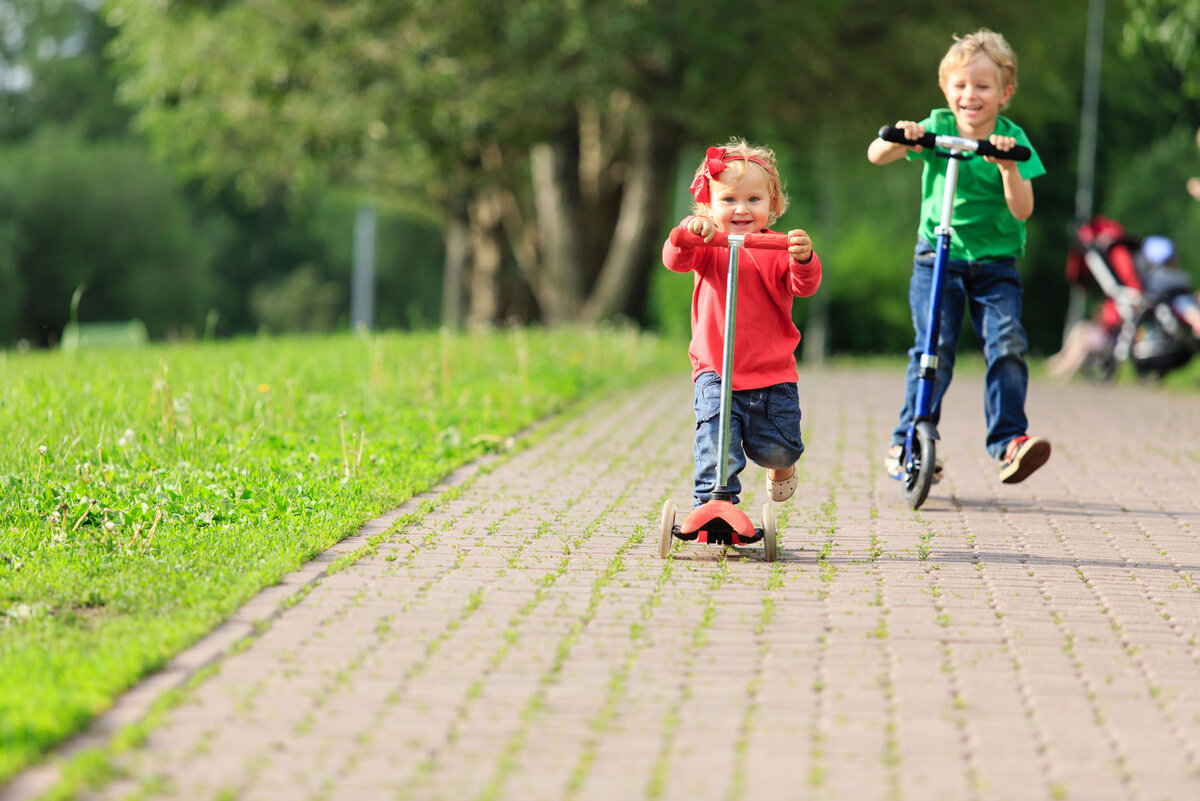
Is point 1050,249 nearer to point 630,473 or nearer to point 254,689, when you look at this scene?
point 630,473

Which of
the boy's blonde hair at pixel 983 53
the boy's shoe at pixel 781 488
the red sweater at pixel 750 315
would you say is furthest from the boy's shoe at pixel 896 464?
the boy's blonde hair at pixel 983 53

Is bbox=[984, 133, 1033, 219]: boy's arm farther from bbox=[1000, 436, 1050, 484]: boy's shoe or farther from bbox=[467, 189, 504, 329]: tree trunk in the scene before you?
bbox=[467, 189, 504, 329]: tree trunk

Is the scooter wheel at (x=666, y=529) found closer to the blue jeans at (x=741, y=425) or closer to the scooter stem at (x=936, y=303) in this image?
the blue jeans at (x=741, y=425)

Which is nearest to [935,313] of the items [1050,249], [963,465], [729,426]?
[729,426]

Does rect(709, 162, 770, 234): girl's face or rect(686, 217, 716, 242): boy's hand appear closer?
rect(686, 217, 716, 242): boy's hand

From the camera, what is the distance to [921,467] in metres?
Answer: 6.27

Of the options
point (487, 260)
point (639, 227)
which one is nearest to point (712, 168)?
point (639, 227)

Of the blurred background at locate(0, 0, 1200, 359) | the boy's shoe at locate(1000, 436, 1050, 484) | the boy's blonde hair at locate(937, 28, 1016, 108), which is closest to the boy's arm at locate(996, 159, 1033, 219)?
the boy's blonde hair at locate(937, 28, 1016, 108)

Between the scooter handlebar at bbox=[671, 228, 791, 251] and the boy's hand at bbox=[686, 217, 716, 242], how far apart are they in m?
0.02

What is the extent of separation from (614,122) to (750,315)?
18.7 metres

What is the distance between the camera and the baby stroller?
49.3 feet

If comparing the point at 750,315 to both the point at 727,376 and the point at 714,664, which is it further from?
the point at 714,664

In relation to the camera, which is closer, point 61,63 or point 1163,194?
point 1163,194

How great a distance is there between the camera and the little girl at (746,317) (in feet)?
17.0
